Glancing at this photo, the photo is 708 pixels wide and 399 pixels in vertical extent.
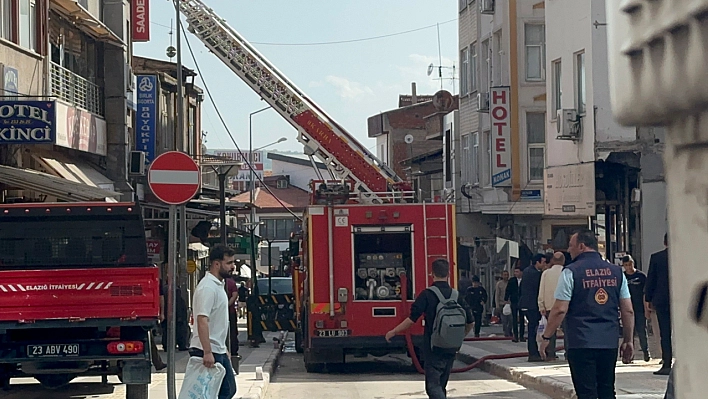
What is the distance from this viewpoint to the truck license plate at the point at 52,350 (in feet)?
37.4

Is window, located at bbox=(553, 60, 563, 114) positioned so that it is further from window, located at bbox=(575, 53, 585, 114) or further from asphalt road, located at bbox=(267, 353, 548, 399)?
asphalt road, located at bbox=(267, 353, 548, 399)

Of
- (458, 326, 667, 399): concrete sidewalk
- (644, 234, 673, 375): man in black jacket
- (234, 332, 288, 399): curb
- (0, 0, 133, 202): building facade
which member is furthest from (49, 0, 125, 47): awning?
(644, 234, 673, 375): man in black jacket

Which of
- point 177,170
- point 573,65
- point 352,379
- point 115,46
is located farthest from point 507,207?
point 177,170

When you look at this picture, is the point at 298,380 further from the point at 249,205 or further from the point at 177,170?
the point at 249,205

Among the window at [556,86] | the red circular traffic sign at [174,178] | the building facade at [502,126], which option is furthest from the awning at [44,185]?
the window at [556,86]

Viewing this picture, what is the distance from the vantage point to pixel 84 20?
24.8 metres

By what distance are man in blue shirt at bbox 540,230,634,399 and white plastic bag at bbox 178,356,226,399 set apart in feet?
9.78

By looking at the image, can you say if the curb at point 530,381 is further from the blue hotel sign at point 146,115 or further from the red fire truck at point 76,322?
the blue hotel sign at point 146,115

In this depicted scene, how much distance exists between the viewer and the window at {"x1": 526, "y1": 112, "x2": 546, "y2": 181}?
30703 millimetres

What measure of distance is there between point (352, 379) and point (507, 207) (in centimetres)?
1521

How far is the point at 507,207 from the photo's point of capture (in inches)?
1257

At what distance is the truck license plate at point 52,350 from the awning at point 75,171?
34.5 feet

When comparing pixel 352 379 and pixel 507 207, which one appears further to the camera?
pixel 507 207

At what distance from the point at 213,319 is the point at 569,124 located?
15244mm
